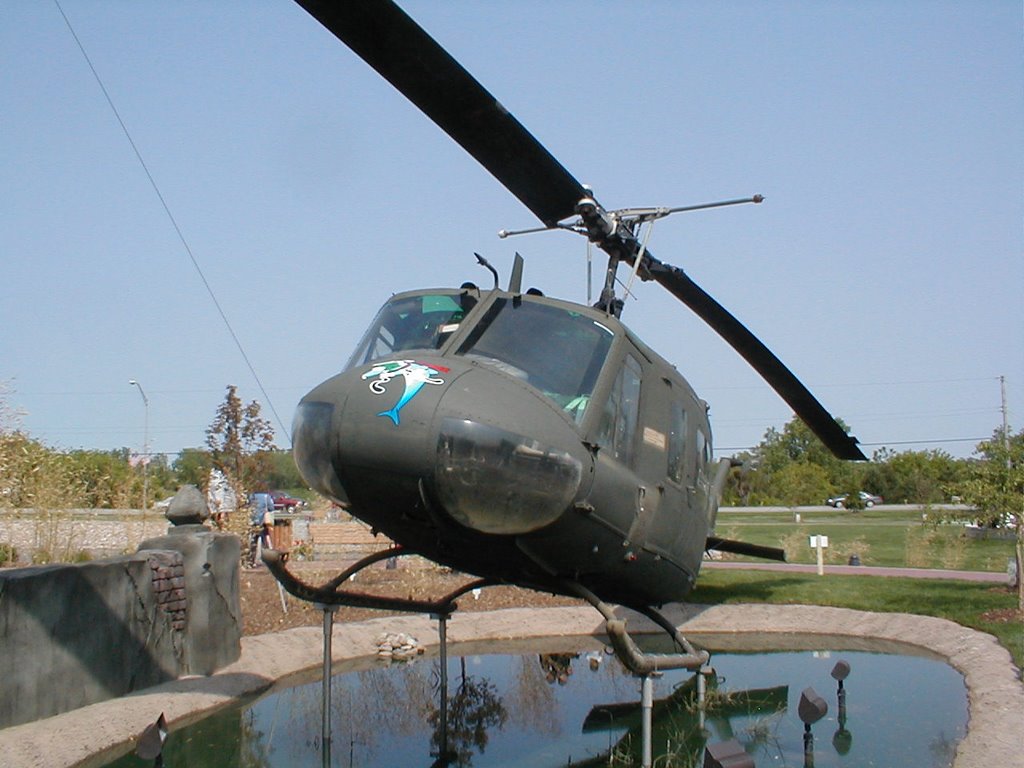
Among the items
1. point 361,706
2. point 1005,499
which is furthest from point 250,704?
point 1005,499

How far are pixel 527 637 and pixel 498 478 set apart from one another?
9778 mm

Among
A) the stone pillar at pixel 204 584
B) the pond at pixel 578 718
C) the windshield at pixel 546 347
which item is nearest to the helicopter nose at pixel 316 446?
the windshield at pixel 546 347

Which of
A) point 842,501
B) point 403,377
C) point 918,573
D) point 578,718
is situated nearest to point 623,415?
point 403,377

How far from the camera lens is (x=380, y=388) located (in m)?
5.36

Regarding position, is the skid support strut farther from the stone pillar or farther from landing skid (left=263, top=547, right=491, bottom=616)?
the stone pillar

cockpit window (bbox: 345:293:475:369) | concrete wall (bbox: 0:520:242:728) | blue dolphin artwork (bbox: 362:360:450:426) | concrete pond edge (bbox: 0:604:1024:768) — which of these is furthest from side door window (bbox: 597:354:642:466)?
concrete wall (bbox: 0:520:242:728)

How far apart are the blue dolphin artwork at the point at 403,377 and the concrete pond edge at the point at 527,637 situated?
14.4ft

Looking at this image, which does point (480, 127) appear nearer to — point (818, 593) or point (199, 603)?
point (199, 603)

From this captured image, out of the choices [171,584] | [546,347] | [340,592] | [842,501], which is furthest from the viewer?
[842,501]

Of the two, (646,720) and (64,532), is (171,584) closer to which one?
(64,532)

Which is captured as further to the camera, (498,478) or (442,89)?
(442,89)

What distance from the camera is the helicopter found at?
526 centimetres

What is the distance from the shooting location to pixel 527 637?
14508 mm

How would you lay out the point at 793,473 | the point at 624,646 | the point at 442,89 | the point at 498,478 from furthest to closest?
the point at 793,473 → the point at 624,646 → the point at 442,89 → the point at 498,478
